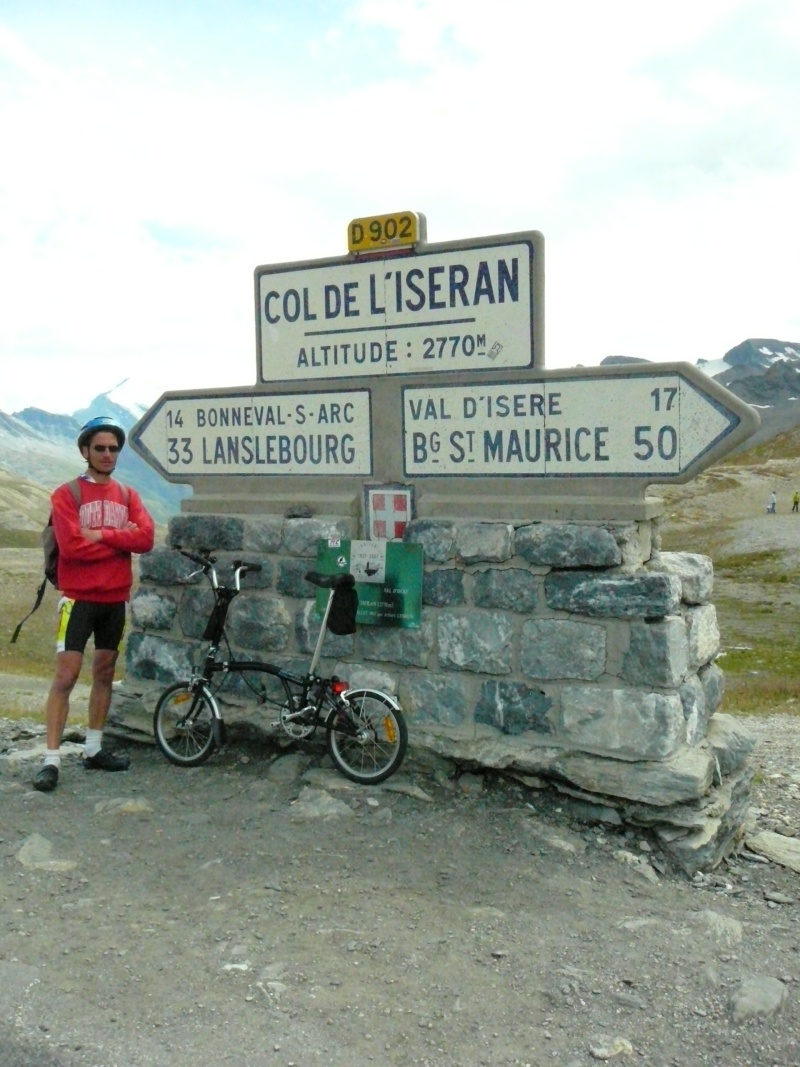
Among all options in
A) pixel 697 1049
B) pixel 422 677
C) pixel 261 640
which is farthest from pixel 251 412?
pixel 697 1049

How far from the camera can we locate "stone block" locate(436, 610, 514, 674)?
18.6 feet

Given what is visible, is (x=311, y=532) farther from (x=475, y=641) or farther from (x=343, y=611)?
(x=475, y=641)

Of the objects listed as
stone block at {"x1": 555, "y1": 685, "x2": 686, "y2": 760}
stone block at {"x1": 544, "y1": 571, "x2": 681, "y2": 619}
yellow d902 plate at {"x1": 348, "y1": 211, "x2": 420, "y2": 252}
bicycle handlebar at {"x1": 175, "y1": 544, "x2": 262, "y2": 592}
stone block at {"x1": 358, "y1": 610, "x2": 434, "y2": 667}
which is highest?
yellow d902 plate at {"x1": 348, "y1": 211, "x2": 420, "y2": 252}

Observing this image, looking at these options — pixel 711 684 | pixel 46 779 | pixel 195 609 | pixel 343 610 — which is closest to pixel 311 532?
pixel 343 610

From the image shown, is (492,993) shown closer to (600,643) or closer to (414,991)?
(414,991)

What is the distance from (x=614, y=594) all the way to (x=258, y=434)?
256 cm

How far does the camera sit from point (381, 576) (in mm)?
6051

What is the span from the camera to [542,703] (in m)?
5.59

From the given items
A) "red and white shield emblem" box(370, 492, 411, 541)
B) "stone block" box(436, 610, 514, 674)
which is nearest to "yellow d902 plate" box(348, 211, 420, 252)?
"red and white shield emblem" box(370, 492, 411, 541)

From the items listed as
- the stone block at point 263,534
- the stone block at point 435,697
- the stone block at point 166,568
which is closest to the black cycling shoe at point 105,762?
the stone block at point 166,568

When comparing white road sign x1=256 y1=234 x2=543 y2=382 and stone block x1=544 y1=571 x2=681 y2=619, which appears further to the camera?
white road sign x1=256 y1=234 x2=543 y2=382

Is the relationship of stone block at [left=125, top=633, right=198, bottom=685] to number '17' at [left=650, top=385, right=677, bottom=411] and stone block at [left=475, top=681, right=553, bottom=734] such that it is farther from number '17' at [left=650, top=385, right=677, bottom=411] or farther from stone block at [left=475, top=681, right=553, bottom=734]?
number '17' at [left=650, top=385, right=677, bottom=411]

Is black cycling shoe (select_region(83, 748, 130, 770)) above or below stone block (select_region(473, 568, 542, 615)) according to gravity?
below

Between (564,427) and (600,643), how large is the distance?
117cm
